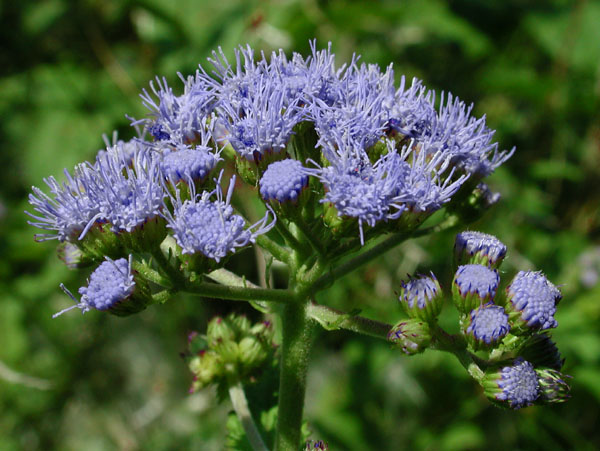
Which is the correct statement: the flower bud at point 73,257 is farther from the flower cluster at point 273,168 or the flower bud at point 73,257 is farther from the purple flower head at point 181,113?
the purple flower head at point 181,113

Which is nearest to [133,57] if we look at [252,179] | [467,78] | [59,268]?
[59,268]

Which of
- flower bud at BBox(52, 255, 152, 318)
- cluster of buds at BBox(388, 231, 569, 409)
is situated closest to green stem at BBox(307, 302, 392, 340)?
cluster of buds at BBox(388, 231, 569, 409)

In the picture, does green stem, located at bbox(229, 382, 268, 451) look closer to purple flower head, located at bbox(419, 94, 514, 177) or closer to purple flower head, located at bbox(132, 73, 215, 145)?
purple flower head, located at bbox(132, 73, 215, 145)

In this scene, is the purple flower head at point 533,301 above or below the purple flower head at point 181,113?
below

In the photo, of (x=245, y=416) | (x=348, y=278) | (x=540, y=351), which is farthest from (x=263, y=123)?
(x=348, y=278)

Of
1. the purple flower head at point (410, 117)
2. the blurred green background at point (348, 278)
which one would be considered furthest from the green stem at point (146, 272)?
the blurred green background at point (348, 278)

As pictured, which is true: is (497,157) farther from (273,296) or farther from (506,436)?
(506,436)

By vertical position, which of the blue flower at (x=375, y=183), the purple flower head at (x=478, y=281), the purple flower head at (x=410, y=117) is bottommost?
the purple flower head at (x=478, y=281)
